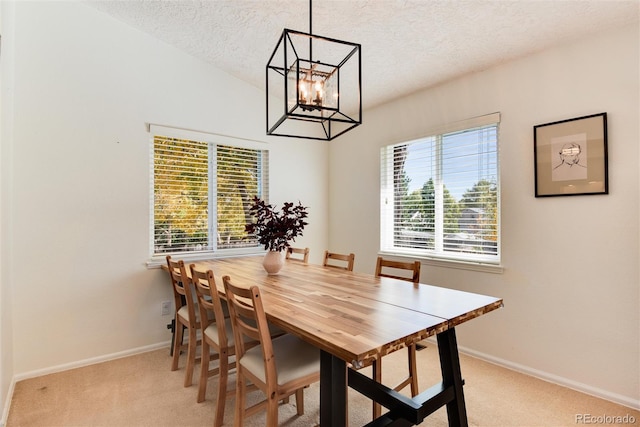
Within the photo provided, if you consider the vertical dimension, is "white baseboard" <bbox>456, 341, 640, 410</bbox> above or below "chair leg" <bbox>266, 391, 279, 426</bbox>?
below

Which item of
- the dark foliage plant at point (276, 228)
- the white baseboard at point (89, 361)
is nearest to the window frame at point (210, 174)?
the white baseboard at point (89, 361)

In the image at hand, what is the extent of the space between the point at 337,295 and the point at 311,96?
3.63ft

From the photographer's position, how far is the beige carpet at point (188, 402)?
6.61 feet

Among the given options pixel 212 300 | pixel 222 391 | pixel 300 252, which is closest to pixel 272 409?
pixel 222 391

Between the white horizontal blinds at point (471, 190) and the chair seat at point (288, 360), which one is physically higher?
the white horizontal blinds at point (471, 190)

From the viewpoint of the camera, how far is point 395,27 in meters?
2.46

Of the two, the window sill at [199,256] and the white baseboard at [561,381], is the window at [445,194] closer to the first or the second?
the white baseboard at [561,381]

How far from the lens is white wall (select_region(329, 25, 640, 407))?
2129mm

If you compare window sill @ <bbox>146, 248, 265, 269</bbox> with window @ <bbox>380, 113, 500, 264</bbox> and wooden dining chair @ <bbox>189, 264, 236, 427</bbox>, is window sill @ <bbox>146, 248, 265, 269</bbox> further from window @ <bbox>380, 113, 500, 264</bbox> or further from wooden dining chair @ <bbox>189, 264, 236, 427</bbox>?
window @ <bbox>380, 113, 500, 264</bbox>

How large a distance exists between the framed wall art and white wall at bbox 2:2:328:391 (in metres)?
3.09

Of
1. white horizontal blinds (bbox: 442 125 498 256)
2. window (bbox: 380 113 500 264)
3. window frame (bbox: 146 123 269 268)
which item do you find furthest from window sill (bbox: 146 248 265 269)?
white horizontal blinds (bbox: 442 125 498 256)

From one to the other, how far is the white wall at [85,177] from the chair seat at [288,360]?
1.84 metres

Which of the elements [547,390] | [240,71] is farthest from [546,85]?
[240,71]

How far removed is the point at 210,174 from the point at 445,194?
2.43m
